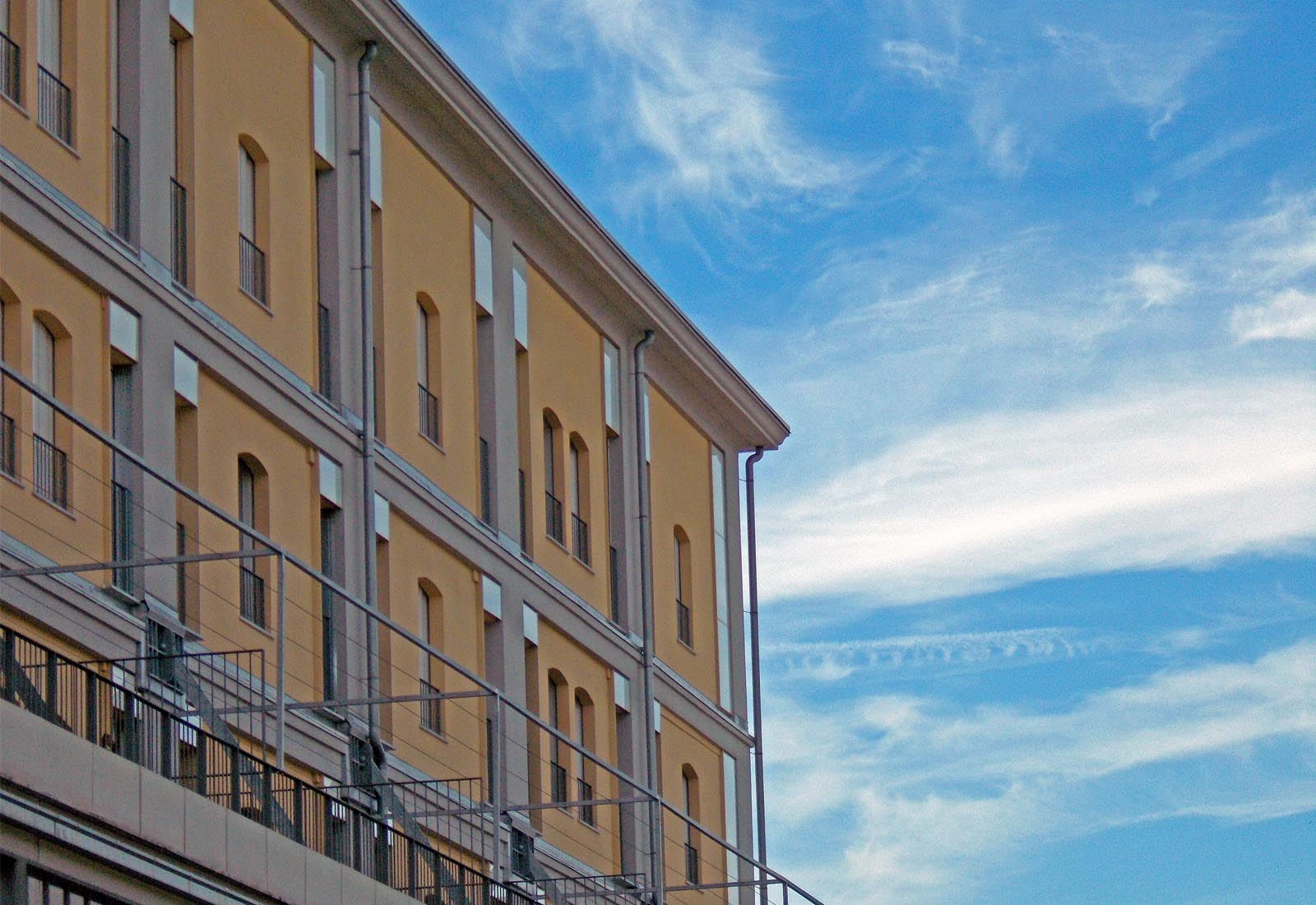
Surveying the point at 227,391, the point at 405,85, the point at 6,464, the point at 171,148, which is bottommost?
the point at 6,464

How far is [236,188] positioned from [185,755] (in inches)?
480


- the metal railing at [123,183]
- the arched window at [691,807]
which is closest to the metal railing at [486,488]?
the arched window at [691,807]

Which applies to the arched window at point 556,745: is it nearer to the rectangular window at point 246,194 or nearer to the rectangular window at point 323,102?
the rectangular window at point 323,102

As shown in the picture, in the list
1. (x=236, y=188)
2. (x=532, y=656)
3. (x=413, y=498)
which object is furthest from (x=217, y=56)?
(x=532, y=656)

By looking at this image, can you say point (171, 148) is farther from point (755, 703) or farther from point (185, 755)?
point (755, 703)

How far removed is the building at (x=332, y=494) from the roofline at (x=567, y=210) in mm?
79

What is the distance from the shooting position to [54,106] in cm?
2697

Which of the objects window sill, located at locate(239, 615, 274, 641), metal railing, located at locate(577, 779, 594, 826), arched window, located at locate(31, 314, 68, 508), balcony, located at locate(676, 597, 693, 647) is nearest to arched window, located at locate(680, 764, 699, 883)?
balcony, located at locate(676, 597, 693, 647)

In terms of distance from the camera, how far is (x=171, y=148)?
94.9 feet

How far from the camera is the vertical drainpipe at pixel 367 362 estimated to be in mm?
32500

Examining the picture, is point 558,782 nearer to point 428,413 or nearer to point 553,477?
point 553,477

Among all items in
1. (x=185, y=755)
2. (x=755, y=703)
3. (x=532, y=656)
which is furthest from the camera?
(x=755, y=703)

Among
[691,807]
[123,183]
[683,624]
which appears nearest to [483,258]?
[683,624]

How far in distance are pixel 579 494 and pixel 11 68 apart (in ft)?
51.7
